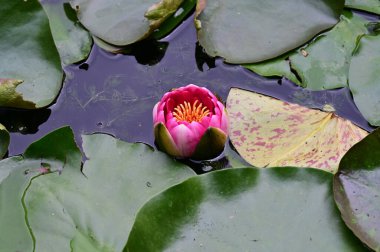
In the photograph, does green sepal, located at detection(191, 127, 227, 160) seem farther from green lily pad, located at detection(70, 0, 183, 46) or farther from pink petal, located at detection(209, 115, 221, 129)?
green lily pad, located at detection(70, 0, 183, 46)

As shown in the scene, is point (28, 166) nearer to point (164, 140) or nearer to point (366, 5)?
point (164, 140)

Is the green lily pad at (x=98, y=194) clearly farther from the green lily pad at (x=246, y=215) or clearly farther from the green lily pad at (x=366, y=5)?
the green lily pad at (x=366, y=5)

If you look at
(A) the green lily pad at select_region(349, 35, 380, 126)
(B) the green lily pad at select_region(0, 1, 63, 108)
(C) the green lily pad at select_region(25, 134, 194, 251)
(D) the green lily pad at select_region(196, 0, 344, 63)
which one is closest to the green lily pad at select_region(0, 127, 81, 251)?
(C) the green lily pad at select_region(25, 134, 194, 251)

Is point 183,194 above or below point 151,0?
below

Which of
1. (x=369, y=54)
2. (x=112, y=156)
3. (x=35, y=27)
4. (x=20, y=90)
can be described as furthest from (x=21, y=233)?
(x=369, y=54)

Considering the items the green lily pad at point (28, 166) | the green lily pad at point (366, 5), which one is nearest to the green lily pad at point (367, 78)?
the green lily pad at point (366, 5)

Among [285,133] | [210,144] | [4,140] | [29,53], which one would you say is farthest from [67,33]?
[285,133]

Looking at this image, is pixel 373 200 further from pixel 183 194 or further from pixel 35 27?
pixel 35 27
